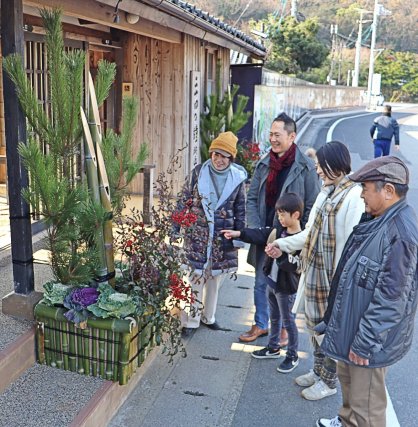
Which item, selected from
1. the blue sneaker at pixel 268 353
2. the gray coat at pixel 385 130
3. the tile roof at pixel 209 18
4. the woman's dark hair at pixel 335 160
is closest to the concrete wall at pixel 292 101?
the tile roof at pixel 209 18

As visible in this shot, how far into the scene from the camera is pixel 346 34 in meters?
76.5

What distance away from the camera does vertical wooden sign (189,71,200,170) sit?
8.85 metres

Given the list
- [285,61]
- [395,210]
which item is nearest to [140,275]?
[395,210]

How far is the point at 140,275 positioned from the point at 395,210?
181 centimetres

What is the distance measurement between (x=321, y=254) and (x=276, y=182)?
97cm

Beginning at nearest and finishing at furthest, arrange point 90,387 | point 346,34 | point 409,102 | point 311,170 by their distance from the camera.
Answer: point 90,387
point 311,170
point 409,102
point 346,34

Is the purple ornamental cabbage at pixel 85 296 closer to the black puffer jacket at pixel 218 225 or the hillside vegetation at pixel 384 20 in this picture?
the black puffer jacket at pixel 218 225

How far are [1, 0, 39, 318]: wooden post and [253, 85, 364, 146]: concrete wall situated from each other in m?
9.30

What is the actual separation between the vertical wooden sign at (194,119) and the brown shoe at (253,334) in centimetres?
470

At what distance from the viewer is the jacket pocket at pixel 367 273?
284 centimetres

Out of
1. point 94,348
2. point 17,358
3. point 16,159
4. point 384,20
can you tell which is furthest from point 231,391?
point 384,20

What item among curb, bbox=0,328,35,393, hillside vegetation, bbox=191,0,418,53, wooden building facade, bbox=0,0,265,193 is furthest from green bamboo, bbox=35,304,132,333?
hillside vegetation, bbox=191,0,418,53

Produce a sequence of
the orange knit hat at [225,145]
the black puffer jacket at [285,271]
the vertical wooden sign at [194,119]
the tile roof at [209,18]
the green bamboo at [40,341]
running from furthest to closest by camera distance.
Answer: the vertical wooden sign at [194,119] → the tile roof at [209,18] → the orange knit hat at [225,145] → the black puffer jacket at [285,271] → the green bamboo at [40,341]

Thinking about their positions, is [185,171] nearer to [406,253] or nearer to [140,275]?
[140,275]
